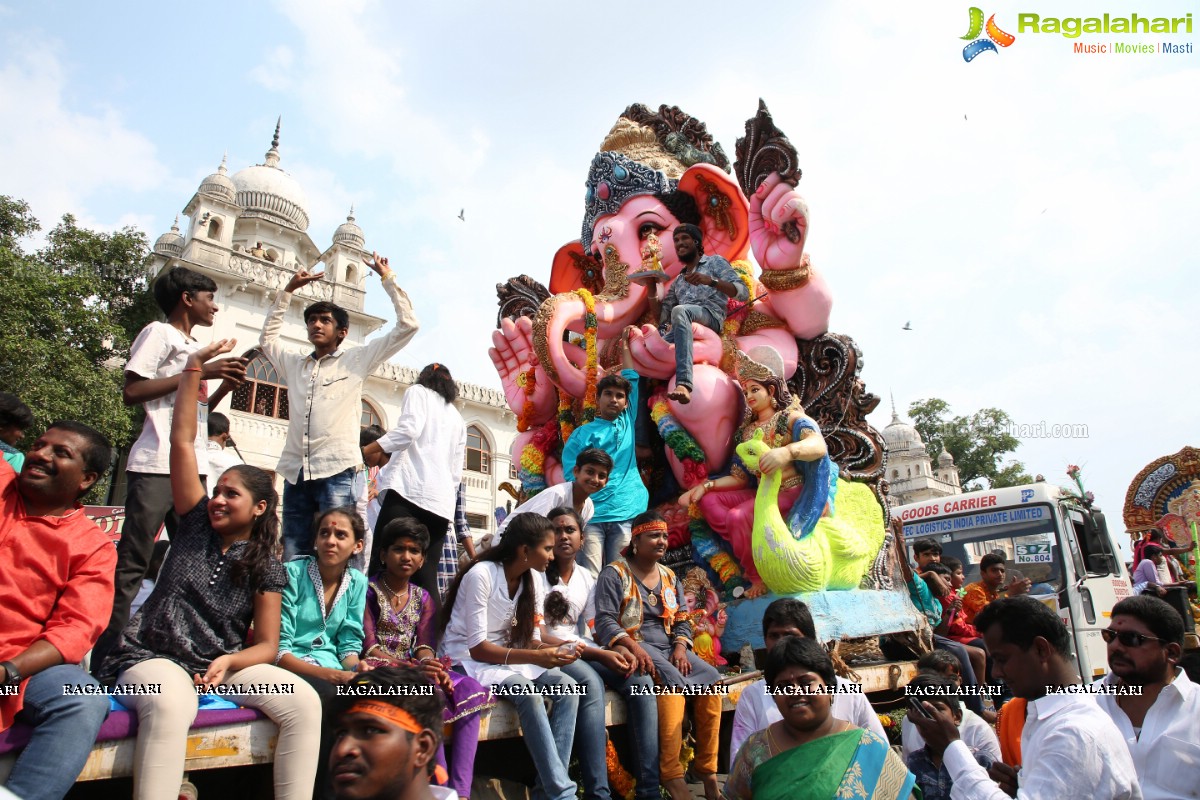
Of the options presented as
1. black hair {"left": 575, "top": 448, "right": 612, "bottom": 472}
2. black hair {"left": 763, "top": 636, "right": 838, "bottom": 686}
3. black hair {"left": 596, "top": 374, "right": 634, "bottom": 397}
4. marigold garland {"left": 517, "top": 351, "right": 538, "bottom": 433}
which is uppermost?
marigold garland {"left": 517, "top": 351, "right": 538, "bottom": 433}

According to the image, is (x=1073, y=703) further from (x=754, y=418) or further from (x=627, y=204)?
(x=627, y=204)

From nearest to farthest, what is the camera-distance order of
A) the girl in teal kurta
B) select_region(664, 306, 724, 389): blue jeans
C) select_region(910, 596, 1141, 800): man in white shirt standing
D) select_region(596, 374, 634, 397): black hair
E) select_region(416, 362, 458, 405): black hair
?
1. select_region(910, 596, 1141, 800): man in white shirt standing
2. the girl in teal kurta
3. select_region(416, 362, 458, 405): black hair
4. select_region(596, 374, 634, 397): black hair
5. select_region(664, 306, 724, 389): blue jeans

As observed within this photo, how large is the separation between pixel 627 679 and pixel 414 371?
20.8 m

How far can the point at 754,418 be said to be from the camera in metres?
5.52

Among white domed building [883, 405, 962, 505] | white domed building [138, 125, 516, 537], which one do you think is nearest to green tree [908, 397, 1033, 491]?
white domed building [883, 405, 962, 505]

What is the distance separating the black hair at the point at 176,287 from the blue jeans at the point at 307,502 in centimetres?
104

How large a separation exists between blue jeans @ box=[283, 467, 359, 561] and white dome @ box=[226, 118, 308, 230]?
87.5 feet

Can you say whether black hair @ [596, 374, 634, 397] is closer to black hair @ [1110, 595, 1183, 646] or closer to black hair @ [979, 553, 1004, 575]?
black hair @ [1110, 595, 1183, 646]

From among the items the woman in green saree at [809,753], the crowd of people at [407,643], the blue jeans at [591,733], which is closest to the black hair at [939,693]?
the crowd of people at [407,643]

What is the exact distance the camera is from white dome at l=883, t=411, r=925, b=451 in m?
40.9

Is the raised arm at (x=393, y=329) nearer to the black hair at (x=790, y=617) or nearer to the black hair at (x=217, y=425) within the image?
the black hair at (x=217, y=425)

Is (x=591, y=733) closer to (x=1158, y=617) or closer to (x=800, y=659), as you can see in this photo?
(x=800, y=659)

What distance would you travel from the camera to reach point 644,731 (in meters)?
3.54

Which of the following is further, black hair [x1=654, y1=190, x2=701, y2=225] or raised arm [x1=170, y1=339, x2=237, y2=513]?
black hair [x1=654, y1=190, x2=701, y2=225]
